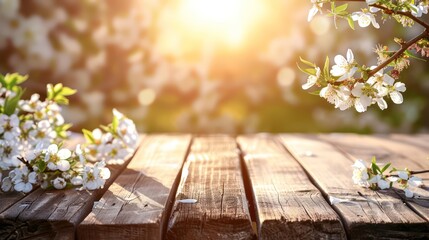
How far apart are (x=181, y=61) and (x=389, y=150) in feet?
8.38

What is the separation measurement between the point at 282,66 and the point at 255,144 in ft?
7.62

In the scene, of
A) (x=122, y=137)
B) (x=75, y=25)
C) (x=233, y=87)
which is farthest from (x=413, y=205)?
(x=75, y=25)

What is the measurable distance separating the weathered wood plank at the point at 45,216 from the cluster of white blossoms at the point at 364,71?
23.1 inches

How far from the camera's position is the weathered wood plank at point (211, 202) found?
1.47 m

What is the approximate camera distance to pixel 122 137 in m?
2.17

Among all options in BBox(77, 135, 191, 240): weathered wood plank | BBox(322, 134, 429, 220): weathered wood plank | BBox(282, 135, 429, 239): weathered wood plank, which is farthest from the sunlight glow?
BBox(282, 135, 429, 239): weathered wood plank

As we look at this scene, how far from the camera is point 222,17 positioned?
4844 millimetres

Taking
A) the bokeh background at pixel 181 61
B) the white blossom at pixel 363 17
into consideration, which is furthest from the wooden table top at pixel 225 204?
the bokeh background at pixel 181 61

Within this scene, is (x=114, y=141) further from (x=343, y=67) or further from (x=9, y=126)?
(x=343, y=67)

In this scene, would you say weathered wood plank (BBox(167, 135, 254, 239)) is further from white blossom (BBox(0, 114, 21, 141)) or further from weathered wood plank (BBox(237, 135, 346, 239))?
white blossom (BBox(0, 114, 21, 141))

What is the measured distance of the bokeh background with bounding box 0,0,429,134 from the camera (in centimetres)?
475

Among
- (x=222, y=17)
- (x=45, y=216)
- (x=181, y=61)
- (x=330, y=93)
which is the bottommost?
(x=45, y=216)

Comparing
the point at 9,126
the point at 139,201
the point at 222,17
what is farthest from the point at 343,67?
the point at 222,17

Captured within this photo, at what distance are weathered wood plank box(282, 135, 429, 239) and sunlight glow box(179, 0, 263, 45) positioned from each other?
2631 millimetres
